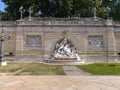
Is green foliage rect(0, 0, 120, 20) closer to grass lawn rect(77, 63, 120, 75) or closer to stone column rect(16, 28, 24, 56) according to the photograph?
stone column rect(16, 28, 24, 56)

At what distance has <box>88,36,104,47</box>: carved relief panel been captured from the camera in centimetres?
3341

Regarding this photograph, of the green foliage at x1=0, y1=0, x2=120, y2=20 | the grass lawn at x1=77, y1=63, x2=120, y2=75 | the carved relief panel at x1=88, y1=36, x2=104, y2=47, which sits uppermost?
the green foliage at x1=0, y1=0, x2=120, y2=20

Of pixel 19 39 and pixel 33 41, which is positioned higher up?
pixel 19 39

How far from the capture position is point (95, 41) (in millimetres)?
33438

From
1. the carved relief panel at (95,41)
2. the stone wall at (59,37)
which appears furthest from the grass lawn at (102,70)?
the carved relief panel at (95,41)

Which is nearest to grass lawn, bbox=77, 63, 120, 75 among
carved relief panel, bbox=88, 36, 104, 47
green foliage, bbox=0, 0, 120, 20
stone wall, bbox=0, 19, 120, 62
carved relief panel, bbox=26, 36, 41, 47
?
stone wall, bbox=0, 19, 120, 62

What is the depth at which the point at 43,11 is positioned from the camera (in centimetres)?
4225

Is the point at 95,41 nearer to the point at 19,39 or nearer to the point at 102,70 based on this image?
the point at 19,39

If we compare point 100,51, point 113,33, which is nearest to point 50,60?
point 100,51

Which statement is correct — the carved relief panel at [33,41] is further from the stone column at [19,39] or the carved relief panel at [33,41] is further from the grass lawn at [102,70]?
the grass lawn at [102,70]

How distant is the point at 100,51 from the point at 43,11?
1343cm

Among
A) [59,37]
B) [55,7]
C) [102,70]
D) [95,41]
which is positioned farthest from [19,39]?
[102,70]

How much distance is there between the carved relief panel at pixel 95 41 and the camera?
3341 centimetres

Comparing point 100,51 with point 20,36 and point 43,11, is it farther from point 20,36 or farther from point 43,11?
point 43,11
